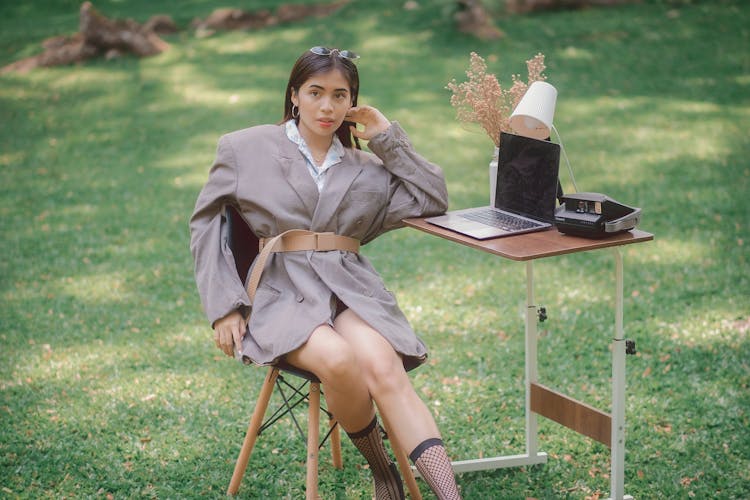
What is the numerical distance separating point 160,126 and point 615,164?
424 centimetres

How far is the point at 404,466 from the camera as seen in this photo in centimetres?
Answer: 305

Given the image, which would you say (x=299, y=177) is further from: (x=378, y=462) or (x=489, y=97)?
(x=378, y=462)

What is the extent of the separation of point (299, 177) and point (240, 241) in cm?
33

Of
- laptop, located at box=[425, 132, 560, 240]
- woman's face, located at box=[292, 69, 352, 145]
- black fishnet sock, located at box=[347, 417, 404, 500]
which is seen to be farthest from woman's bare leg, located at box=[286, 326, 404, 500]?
woman's face, located at box=[292, 69, 352, 145]

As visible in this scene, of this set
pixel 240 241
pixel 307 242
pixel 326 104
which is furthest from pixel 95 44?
pixel 307 242

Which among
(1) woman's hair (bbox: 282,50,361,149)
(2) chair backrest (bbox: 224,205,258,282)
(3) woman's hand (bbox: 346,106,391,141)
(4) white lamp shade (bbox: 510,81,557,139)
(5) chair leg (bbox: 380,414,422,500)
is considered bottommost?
(5) chair leg (bbox: 380,414,422,500)

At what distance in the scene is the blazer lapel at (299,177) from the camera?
9.87 ft

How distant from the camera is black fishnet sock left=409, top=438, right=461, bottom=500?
262 cm

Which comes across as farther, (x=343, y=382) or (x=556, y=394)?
(x=556, y=394)

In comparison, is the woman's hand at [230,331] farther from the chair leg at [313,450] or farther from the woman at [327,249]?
the chair leg at [313,450]

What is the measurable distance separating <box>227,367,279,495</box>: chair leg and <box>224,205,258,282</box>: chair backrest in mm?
367

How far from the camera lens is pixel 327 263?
9.86 feet

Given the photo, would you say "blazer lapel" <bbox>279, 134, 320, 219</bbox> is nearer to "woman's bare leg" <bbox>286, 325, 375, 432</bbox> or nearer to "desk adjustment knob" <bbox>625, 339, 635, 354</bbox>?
"woman's bare leg" <bbox>286, 325, 375, 432</bbox>

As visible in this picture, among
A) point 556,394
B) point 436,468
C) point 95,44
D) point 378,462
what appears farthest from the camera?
point 95,44
